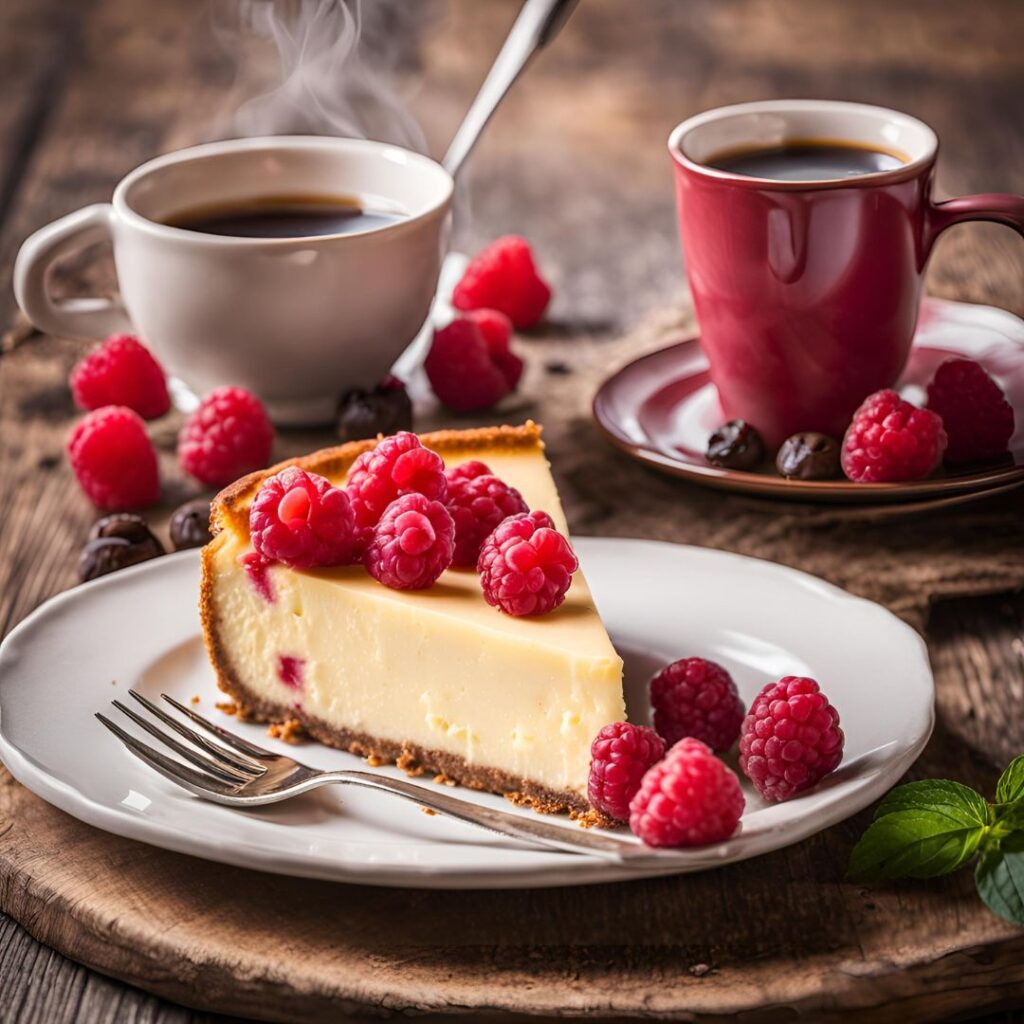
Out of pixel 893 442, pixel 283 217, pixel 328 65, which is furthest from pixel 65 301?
pixel 893 442

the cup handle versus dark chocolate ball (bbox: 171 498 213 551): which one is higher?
the cup handle

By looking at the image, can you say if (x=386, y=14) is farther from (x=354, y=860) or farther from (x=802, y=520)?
(x=354, y=860)

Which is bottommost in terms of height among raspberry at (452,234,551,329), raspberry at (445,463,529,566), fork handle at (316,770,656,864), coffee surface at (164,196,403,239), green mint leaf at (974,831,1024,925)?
raspberry at (452,234,551,329)

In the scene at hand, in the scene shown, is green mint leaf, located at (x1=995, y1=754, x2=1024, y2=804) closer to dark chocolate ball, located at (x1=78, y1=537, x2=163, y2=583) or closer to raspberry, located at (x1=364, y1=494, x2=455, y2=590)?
raspberry, located at (x1=364, y1=494, x2=455, y2=590)

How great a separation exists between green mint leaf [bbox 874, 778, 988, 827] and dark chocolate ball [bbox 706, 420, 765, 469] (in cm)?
77

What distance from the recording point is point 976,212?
83.4 inches

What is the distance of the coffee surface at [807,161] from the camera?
2.17 meters

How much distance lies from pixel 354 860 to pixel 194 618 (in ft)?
1.85

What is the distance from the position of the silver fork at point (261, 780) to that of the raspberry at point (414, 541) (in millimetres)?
222

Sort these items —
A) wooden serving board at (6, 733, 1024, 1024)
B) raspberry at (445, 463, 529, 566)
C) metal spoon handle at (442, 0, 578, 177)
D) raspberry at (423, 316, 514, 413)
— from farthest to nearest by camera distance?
metal spoon handle at (442, 0, 578, 177), raspberry at (423, 316, 514, 413), raspberry at (445, 463, 529, 566), wooden serving board at (6, 733, 1024, 1024)

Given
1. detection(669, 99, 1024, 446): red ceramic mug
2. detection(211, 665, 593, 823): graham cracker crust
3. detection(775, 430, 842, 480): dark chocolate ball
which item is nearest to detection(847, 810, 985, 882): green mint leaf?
detection(211, 665, 593, 823): graham cracker crust

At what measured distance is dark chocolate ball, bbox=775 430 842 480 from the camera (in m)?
2.09

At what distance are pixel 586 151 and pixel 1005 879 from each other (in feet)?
8.74

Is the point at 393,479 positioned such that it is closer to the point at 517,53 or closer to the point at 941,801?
the point at 941,801
